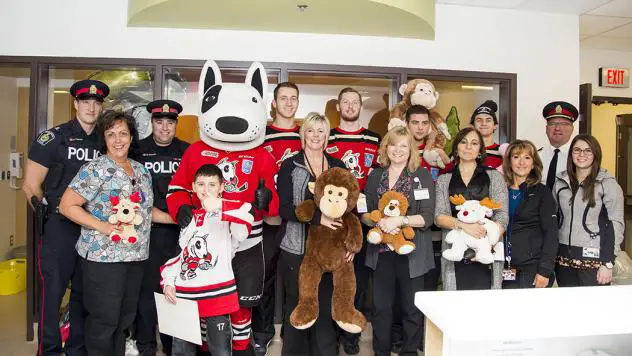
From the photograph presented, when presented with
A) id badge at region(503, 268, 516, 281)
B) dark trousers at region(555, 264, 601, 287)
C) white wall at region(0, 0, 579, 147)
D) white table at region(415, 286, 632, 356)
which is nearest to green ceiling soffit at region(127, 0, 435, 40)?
white wall at region(0, 0, 579, 147)

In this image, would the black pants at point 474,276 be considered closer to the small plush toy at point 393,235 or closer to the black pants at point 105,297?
the small plush toy at point 393,235

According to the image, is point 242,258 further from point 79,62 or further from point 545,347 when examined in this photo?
point 79,62

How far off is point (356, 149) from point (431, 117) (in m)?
0.56

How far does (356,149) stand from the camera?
310cm

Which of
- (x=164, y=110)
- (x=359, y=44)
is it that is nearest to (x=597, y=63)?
(x=359, y=44)

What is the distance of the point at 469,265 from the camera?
2.60 metres

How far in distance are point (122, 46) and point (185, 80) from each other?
20.0 inches

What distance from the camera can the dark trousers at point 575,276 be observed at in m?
2.60

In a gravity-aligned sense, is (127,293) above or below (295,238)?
below

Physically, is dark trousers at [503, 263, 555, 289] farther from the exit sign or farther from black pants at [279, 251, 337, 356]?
the exit sign

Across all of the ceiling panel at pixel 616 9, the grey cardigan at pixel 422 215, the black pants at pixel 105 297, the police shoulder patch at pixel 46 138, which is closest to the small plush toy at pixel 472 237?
the grey cardigan at pixel 422 215

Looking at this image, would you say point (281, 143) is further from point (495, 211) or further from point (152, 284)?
point (495, 211)

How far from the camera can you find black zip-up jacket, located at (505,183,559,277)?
8.40ft

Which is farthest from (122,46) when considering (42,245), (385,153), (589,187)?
(589,187)
